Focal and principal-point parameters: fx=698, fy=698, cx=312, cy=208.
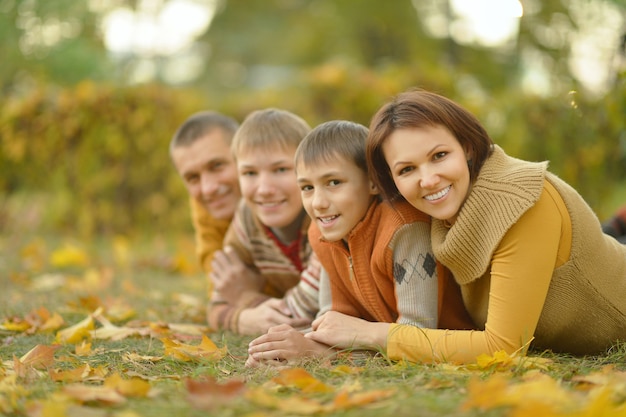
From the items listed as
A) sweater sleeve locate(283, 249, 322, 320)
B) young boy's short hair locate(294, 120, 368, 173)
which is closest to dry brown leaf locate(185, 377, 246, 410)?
young boy's short hair locate(294, 120, 368, 173)

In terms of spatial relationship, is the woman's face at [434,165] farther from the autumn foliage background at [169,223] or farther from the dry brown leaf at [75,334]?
the dry brown leaf at [75,334]

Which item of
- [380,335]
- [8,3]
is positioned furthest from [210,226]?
[8,3]

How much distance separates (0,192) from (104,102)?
5.38 ft

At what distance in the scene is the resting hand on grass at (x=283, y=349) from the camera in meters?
2.51

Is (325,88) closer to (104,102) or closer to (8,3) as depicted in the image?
(104,102)

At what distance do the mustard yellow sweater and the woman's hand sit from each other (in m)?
0.05

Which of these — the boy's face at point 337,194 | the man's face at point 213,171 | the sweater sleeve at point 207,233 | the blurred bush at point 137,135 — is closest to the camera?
the boy's face at point 337,194

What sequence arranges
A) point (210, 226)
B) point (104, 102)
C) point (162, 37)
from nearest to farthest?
point (210, 226) < point (104, 102) < point (162, 37)

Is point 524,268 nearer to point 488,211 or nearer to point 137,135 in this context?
point 488,211

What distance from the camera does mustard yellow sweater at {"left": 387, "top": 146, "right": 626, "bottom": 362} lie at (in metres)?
2.33

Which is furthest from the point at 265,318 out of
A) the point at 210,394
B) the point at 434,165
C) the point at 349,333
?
the point at 210,394

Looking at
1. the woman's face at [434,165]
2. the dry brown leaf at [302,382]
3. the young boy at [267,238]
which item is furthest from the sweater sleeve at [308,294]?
the dry brown leaf at [302,382]

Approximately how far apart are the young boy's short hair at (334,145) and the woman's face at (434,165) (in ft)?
0.75

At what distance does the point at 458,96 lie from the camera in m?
7.43
